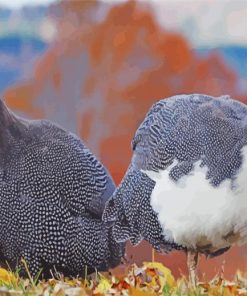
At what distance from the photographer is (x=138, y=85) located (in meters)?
5.04

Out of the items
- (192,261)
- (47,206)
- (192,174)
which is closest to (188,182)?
(192,174)

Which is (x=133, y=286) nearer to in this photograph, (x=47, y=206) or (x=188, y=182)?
(x=188, y=182)

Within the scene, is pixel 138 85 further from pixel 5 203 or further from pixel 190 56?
pixel 5 203

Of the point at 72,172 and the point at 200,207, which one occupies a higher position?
the point at 72,172

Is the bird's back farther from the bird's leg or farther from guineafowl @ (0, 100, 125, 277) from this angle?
guineafowl @ (0, 100, 125, 277)

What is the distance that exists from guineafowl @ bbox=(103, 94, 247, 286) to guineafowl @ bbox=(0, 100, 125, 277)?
21cm

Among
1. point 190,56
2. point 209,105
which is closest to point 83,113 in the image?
point 190,56

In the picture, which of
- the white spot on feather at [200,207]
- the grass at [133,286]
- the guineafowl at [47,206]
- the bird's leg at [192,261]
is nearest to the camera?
the grass at [133,286]

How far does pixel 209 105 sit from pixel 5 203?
714 mm

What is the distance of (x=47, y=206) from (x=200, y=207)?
599 millimetres

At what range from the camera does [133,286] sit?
2.26 metres

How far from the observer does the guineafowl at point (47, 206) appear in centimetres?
274

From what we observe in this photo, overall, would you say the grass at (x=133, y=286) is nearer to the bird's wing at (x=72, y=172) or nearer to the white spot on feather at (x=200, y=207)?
the white spot on feather at (x=200, y=207)

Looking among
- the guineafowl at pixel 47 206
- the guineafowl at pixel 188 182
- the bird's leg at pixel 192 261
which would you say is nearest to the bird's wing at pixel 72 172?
the guineafowl at pixel 47 206
